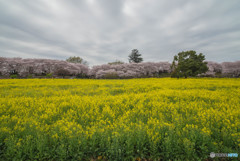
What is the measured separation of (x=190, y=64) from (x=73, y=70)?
3589 centimetres

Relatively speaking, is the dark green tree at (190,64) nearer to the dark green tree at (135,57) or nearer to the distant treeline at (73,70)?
the distant treeline at (73,70)

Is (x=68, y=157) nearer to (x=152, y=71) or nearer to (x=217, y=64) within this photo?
(x=152, y=71)

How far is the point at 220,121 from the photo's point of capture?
3.95 m

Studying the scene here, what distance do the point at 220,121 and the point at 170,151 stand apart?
8.52 feet

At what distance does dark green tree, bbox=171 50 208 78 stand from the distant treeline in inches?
406

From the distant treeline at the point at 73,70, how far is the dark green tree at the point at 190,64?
1031 centimetres

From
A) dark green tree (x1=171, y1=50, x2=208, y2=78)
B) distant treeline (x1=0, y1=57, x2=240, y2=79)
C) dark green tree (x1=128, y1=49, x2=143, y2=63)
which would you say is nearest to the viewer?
dark green tree (x1=171, y1=50, x2=208, y2=78)

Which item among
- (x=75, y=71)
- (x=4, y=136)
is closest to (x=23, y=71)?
(x=75, y=71)

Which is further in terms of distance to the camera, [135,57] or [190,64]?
[135,57]

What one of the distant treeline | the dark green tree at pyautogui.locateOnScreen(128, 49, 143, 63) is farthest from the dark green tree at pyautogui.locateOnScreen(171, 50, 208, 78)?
the dark green tree at pyautogui.locateOnScreen(128, 49, 143, 63)

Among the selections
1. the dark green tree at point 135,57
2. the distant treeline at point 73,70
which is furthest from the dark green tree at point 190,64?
the dark green tree at point 135,57

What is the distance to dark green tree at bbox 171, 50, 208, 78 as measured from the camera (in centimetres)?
2565

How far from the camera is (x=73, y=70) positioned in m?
39.9

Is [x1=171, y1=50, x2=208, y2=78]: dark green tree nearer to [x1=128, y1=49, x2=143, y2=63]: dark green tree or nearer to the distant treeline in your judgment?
the distant treeline
